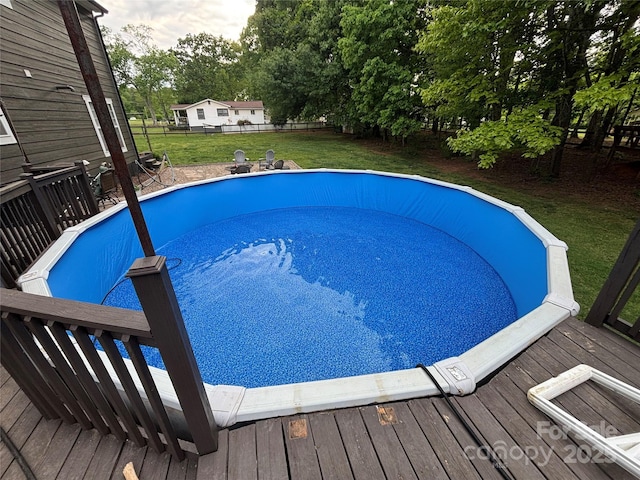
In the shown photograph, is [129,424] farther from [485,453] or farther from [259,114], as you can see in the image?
[259,114]

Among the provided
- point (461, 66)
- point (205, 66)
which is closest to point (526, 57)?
point (461, 66)

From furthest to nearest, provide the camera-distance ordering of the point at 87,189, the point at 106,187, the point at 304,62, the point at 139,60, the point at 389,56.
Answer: the point at 139,60, the point at 304,62, the point at 389,56, the point at 106,187, the point at 87,189

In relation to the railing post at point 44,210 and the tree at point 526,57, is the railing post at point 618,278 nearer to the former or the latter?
the tree at point 526,57

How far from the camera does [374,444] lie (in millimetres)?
1579

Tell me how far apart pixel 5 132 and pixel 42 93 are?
159 centimetres

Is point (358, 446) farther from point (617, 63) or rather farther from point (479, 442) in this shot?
point (617, 63)

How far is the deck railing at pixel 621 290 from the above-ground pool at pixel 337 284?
0.21m

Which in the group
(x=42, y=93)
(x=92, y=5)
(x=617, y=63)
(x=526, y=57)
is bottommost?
(x=42, y=93)

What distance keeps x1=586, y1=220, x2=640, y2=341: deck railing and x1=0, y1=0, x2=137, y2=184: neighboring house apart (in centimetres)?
807

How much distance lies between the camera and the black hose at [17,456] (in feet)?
4.69

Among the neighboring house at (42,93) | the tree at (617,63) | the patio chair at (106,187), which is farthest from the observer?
the patio chair at (106,187)

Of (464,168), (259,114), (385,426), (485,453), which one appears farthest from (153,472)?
(259,114)

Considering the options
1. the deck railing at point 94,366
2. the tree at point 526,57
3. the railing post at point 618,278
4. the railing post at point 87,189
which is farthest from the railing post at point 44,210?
the tree at point 526,57

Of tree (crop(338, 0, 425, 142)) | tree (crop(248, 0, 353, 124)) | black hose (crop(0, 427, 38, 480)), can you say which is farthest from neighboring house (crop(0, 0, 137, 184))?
tree (crop(248, 0, 353, 124))
